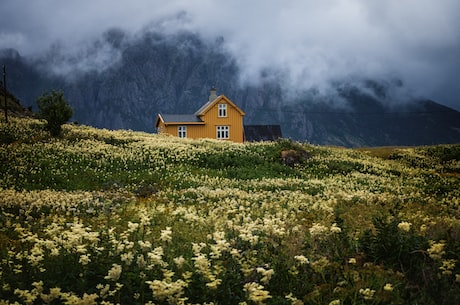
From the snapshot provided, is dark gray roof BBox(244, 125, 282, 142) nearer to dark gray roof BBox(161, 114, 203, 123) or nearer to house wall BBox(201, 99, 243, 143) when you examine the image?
house wall BBox(201, 99, 243, 143)

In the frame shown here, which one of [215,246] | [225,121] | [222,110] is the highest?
[222,110]

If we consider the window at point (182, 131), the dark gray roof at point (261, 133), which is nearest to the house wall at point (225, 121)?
the window at point (182, 131)

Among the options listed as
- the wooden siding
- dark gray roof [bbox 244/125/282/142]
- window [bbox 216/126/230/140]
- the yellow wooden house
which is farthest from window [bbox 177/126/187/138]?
dark gray roof [bbox 244/125/282/142]

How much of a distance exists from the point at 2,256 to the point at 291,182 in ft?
55.8

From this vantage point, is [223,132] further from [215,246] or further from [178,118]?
[215,246]

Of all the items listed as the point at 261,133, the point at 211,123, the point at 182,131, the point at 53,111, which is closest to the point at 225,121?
the point at 211,123

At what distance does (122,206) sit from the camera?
50.1 feet

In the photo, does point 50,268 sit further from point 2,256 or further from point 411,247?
point 411,247

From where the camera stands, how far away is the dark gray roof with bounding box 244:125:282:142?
265ft

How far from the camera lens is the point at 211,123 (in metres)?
62.2

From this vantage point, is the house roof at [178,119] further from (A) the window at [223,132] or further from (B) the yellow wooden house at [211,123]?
(A) the window at [223,132]

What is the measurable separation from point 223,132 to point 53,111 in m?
30.6

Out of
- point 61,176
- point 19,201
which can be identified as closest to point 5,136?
point 61,176

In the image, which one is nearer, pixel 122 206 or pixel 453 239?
pixel 453 239
